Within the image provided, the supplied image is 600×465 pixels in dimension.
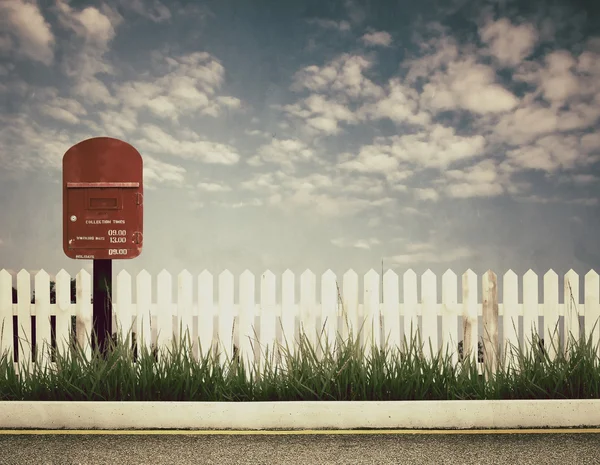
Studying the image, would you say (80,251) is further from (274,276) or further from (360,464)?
(360,464)

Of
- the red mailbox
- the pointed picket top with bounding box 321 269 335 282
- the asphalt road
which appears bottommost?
the asphalt road

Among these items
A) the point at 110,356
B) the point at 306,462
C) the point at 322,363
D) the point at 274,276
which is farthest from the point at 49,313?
the point at 306,462

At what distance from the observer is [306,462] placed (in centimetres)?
490

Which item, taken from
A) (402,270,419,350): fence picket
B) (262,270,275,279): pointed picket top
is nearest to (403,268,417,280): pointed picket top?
(402,270,419,350): fence picket

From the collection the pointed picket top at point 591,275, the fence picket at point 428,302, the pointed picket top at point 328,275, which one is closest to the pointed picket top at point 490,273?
the fence picket at point 428,302

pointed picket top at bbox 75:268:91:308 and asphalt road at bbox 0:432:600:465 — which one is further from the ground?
pointed picket top at bbox 75:268:91:308

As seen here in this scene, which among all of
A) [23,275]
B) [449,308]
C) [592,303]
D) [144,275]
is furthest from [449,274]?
[23,275]

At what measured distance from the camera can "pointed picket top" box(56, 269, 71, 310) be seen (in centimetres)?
875

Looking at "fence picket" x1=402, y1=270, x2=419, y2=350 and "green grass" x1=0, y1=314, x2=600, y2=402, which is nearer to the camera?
"green grass" x1=0, y1=314, x2=600, y2=402

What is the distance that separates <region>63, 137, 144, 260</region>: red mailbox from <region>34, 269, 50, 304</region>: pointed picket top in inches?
60.5

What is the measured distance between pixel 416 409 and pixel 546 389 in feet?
5.80

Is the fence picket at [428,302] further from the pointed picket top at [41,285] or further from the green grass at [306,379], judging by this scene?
the pointed picket top at [41,285]

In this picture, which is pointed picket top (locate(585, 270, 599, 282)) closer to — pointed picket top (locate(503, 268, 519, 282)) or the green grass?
pointed picket top (locate(503, 268, 519, 282))

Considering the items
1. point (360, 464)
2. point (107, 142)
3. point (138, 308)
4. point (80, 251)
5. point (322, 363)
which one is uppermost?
point (107, 142)
